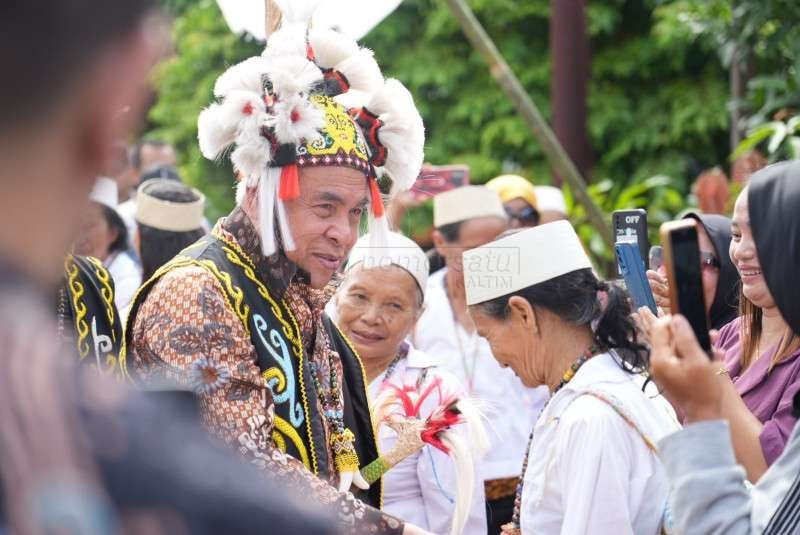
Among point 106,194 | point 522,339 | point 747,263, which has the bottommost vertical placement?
point 522,339

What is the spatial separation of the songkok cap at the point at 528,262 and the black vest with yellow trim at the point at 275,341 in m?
0.63

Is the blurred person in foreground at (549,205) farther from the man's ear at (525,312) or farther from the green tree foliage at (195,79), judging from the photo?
the green tree foliage at (195,79)

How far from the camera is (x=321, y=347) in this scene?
128 inches

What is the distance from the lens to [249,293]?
2.99 meters

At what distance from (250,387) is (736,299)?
2.27 m

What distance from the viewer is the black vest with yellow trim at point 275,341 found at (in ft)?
9.67

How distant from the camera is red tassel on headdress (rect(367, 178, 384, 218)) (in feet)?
11.0

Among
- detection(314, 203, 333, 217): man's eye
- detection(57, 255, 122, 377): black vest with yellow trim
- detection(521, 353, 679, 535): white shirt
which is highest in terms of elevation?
detection(314, 203, 333, 217): man's eye

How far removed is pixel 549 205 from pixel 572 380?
4.60 meters

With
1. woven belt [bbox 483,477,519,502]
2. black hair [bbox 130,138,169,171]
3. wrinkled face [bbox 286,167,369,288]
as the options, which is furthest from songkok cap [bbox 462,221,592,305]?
black hair [bbox 130,138,169,171]

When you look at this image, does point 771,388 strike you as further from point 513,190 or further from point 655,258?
point 513,190

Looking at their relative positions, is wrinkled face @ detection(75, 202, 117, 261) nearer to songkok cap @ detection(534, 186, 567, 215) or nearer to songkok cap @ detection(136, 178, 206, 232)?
songkok cap @ detection(136, 178, 206, 232)

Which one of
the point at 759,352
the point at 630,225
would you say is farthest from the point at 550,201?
the point at 630,225

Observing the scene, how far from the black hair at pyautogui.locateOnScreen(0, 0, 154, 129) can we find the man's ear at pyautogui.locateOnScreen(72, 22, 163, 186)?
0.06ft
